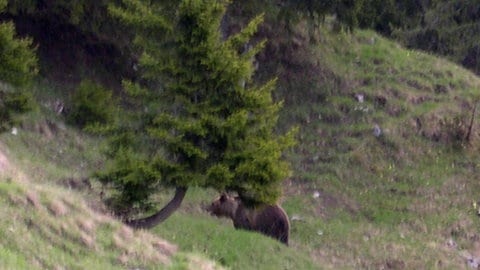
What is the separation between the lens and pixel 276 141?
17219mm

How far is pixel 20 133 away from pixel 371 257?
895cm

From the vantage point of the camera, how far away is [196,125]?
1648cm

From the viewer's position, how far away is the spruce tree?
54.4 ft

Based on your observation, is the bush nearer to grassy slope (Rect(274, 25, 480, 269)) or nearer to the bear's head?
the bear's head

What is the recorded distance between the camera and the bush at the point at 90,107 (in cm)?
2456

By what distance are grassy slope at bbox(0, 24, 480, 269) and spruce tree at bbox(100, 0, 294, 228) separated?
1439 mm

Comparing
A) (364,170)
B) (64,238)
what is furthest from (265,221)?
(64,238)

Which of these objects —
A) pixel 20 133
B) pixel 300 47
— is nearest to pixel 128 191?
pixel 20 133

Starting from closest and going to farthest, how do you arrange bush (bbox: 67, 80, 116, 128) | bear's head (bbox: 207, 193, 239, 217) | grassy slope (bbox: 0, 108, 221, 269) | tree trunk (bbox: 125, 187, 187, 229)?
grassy slope (bbox: 0, 108, 221, 269)
tree trunk (bbox: 125, 187, 187, 229)
bear's head (bbox: 207, 193, 239, 217)
bush (bbox: 67, 80, 116, 128)

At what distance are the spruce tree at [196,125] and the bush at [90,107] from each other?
23.5ft

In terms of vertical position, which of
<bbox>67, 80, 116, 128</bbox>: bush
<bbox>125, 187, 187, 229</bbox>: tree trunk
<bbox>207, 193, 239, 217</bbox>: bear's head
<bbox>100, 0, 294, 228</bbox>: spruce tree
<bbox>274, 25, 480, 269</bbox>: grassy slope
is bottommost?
<bbox>274, 25, 480, 269</bbox>: grassy slope

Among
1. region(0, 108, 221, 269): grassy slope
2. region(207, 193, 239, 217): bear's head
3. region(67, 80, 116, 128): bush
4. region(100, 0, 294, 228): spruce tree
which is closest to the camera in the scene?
region(0, 108, 221, 269): grassy slope

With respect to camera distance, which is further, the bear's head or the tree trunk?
the bear's head

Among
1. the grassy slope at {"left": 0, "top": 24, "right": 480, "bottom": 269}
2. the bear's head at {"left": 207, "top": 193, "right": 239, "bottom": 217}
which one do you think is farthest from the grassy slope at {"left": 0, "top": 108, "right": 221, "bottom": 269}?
the bear's head at {"left": 207, "top": 193, "right": 239, "bottom": 217}
